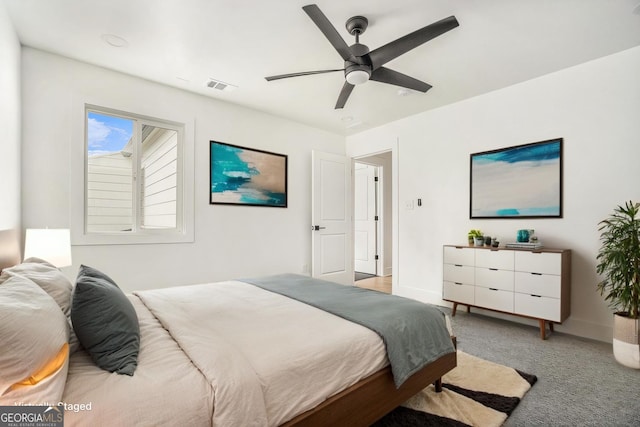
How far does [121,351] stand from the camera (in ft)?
3.84

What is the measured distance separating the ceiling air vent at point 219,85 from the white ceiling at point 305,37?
0.26 ft

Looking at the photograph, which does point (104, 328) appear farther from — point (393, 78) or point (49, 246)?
point (393, 78)

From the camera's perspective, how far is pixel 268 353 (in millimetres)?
1261

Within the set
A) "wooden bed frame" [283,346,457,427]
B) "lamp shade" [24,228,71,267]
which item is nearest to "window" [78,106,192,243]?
"lamp shade" [24,228,71,267]

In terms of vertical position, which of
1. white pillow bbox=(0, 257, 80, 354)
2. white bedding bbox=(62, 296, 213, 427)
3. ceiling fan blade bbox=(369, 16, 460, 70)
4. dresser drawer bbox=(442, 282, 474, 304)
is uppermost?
ceiling fan blade bbox=(369, 16, 460, 70)

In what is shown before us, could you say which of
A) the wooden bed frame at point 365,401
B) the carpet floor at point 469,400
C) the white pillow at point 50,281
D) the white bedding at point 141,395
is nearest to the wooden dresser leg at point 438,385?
the carpet floor at point 469,400

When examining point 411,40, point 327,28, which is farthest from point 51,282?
point 411,40

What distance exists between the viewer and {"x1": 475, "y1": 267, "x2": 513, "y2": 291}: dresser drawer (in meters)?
3.05

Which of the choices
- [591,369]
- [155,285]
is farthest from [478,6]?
[155,285]

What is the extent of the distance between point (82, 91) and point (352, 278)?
417 cm

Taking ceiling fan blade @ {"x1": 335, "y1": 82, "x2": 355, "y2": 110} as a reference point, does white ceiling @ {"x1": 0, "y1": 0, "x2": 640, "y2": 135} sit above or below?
above

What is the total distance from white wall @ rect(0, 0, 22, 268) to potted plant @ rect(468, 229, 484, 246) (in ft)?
12.9

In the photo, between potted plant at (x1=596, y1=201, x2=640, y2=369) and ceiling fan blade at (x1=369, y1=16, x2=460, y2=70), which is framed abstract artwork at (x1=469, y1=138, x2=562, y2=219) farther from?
ceiling fan blade at (x1=369, y1=16, x2=460, y2=70)

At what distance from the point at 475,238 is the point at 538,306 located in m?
0.89
